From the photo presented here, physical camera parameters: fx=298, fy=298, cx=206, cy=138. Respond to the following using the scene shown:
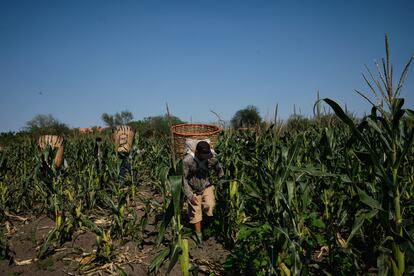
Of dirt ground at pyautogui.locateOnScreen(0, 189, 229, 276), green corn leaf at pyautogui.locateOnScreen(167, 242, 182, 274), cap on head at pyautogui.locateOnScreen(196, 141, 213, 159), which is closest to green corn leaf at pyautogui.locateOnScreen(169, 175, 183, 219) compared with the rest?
green corn leaf at pyautogui.locateOnScreen(167, 242, 182, 274)

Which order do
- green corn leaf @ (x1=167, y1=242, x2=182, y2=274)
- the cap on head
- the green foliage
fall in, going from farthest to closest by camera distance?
the green foliage
the cap on head
green corn leaf @ (x1=167, y1=242, x2=182, y2=274)

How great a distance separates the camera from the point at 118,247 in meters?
3.99

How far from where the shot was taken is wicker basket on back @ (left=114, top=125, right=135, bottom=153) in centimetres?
575

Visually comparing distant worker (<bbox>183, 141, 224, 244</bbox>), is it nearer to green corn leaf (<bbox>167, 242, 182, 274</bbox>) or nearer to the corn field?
the corn field

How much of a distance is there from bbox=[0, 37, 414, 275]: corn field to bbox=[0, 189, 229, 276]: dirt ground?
29 mm

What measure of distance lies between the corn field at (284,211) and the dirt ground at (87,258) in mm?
29

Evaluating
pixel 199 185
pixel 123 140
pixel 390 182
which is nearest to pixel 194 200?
pixel 199 185

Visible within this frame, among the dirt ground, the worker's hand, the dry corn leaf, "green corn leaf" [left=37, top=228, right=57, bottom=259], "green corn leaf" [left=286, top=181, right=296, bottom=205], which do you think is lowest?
the dirt ground

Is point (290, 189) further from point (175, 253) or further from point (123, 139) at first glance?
point (123, 139)

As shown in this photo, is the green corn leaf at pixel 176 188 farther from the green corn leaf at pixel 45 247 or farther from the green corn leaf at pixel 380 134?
the green corn leaf at pixel 45 247

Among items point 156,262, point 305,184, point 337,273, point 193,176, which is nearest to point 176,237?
point 156,262

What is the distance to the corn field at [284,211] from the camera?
191 centimetres

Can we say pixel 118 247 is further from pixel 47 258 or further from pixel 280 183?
pixel 280 183

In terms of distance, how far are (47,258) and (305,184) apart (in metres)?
3.31
